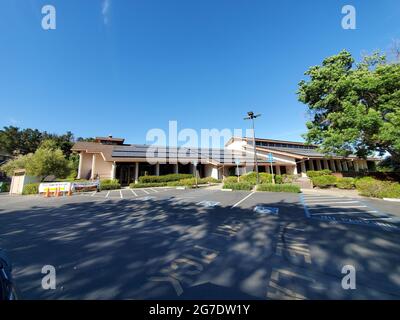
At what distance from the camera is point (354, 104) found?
45.4ft

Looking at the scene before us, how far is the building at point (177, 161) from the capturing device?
23.7 metres

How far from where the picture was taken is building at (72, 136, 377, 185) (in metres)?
23.7

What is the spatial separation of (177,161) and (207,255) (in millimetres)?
21680

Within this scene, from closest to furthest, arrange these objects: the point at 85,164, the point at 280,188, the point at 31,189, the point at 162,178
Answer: the point at 280,188
the point at 31,189
the point at 162,178
the point at 85,164

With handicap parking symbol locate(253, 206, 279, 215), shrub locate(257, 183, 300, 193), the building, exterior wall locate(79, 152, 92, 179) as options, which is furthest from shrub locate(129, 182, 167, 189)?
handicap parking symbol locate(253, 206, 279, 215)

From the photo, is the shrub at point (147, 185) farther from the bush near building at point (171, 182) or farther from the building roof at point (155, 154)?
the building roof at point (155, 154)

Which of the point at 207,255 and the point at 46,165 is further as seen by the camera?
the point at 46,165

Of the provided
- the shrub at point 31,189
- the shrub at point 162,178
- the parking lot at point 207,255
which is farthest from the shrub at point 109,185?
the parking lot at point 207,255

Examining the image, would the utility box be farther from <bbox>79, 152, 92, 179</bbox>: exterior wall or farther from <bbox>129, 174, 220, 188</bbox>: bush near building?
<bbox>129, 174, 220, 188</bbox>: bush near building

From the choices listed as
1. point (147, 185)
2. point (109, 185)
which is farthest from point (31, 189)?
point (147, 185)

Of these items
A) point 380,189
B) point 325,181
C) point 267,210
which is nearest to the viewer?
point 267,210

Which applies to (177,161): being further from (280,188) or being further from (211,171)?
(280,188)

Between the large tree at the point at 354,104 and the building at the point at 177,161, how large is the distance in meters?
7.48

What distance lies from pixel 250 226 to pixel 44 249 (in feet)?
19.0
